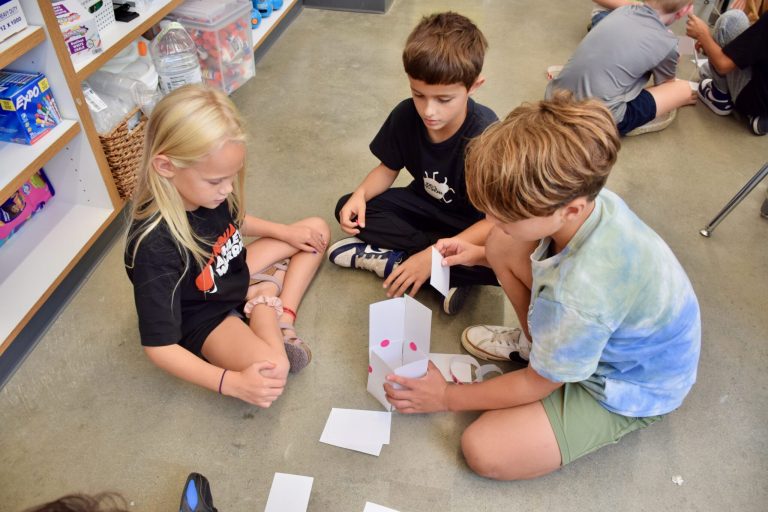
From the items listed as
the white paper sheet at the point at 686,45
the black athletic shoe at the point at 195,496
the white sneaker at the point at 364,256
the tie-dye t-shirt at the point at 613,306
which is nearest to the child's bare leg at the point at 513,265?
the tie-dye t-shirt at the point at 613,306

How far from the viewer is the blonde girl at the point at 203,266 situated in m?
0.93

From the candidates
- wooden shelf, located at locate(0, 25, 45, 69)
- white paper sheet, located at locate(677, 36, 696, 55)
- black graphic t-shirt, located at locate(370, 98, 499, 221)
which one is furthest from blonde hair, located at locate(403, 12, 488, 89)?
white paper sheet, located at locate(677, 36, 696, 55)

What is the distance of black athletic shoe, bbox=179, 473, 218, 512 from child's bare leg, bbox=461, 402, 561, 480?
1.65 ft

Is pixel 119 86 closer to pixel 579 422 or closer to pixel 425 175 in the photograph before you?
pixel 425 175

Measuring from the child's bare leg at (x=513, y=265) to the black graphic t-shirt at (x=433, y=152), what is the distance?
0.21m

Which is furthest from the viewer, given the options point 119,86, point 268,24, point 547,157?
point 268,24

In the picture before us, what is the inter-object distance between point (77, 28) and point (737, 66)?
2152mm

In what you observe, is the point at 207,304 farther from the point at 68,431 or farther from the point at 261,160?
the point at 261,160

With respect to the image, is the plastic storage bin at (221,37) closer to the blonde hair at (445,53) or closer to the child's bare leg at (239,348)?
the blonde hair at (445,53)

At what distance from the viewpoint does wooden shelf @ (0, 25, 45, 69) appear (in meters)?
1.10

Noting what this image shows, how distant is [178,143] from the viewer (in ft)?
2.99

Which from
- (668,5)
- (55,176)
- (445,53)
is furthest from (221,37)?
(668,5)

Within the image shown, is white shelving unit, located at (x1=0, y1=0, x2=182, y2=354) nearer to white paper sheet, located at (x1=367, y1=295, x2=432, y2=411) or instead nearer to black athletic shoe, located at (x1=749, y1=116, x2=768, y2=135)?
white paper sheet, located at (x1=367, y1=295, x2=432, y2=411)

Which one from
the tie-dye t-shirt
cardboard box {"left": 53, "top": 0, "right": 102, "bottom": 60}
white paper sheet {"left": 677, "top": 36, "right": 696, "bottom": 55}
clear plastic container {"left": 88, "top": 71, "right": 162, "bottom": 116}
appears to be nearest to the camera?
the tie-dye t-shirt
